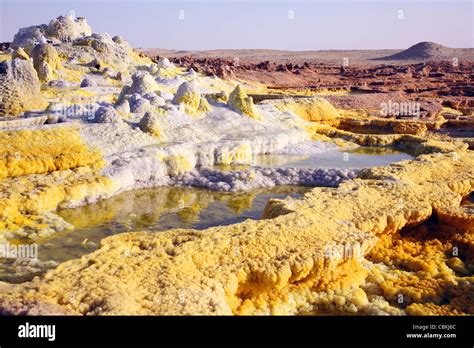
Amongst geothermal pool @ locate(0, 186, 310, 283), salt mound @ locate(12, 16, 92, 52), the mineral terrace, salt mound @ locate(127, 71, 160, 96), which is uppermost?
salt mound @ locate(12, 16, 92, 52)

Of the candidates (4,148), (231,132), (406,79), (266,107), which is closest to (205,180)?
(231,132)

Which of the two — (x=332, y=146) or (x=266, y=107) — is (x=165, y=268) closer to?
(x=332, y=146)

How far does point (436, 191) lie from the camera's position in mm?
5992

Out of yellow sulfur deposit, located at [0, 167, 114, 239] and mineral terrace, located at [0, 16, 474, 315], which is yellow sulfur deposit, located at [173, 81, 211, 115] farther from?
yellow sulfur deposit, located at [0, 167, 114, 239]

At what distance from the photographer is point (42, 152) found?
690 cm

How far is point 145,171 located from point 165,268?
411cm

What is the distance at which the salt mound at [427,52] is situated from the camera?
5725cm

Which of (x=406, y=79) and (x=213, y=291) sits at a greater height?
(x=406, y=79)

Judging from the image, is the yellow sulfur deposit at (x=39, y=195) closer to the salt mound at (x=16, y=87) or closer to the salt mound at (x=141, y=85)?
the salt mound at (x=16, y=87)

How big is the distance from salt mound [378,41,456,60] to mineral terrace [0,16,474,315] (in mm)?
47904

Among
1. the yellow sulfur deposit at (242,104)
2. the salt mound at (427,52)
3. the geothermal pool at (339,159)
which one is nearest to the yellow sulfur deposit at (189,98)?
the yellow sulfur deposit at (242,104)

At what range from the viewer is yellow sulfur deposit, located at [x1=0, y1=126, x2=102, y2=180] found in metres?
6.58

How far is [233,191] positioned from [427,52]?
58932 mm
